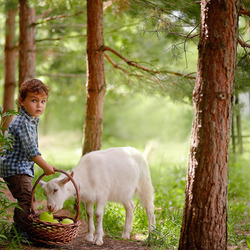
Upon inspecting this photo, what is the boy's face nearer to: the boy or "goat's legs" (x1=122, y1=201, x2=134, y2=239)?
the boy

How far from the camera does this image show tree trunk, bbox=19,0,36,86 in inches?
275

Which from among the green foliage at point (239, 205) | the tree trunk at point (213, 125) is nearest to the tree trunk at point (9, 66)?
the green foliage at point (239, 205)

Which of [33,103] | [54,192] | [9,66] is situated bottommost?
[54,192]

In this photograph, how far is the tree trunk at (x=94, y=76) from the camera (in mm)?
5109

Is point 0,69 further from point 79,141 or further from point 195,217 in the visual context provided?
point 195,217

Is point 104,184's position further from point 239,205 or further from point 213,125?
point 239,205

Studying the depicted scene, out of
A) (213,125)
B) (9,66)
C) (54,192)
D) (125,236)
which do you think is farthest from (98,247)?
(9,66)

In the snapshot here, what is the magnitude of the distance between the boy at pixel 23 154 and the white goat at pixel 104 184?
0.24m

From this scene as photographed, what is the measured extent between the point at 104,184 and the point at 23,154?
0.98m

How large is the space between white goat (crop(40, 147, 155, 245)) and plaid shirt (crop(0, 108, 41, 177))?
0.31 metres

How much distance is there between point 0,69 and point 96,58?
715cm

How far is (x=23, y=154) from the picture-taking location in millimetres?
3887

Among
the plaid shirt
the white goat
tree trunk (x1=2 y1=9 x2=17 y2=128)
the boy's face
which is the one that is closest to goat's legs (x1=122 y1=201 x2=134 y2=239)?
the white goat

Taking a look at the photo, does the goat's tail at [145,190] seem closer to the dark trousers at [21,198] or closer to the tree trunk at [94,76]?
the tree trunk at [94,76]
